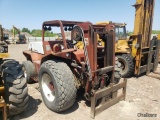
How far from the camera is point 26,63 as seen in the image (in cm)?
587

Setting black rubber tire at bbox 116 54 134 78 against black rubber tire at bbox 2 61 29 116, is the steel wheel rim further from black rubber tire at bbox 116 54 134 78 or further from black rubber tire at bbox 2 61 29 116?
black rubber tire at bbox 116 54 134 78

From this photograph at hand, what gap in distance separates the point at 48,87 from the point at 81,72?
3.38 ft

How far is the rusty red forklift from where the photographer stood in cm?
367

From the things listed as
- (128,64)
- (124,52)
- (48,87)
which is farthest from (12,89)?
(124,52)

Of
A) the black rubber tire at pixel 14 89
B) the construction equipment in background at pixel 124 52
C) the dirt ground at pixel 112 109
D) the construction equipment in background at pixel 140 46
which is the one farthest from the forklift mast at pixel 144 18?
the black rubber tire at pixel 14 89

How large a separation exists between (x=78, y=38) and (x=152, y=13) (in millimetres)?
4656

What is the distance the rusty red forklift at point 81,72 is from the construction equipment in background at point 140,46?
93.2 inches

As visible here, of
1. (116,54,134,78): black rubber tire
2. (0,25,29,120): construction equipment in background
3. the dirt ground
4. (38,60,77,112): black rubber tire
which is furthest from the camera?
(116,54,134,78): black rubber tire

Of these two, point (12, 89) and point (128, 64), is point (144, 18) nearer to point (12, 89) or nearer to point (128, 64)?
point (128, 64)

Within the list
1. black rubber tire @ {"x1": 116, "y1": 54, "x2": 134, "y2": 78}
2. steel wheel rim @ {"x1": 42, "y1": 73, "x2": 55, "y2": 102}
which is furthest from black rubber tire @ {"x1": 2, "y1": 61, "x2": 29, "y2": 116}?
black rubber tire @ {"x1": 116, "y1": 54, "x2": 134, "y2": 78}

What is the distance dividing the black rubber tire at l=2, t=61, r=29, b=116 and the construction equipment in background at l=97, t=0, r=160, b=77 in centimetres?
450

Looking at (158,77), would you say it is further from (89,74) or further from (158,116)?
(89,74)

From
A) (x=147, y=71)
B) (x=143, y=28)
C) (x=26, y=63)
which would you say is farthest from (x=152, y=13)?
(x=26, y=63)

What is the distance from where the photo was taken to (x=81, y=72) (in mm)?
3924
